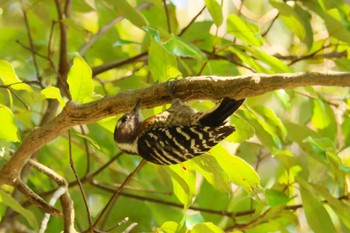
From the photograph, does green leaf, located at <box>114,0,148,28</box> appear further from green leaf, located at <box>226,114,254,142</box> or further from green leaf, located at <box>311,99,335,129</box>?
green leaf, located at <box>311,99,335,129</box>

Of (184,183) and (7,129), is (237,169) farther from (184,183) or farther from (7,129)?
(7,129)

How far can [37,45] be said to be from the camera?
93.8 inches

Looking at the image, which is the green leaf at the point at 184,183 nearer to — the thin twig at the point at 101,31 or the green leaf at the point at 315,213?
the green leaf at the point at 315,213

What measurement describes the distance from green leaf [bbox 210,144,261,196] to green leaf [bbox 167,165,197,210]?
77 mm

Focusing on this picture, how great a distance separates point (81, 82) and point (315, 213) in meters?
0.69

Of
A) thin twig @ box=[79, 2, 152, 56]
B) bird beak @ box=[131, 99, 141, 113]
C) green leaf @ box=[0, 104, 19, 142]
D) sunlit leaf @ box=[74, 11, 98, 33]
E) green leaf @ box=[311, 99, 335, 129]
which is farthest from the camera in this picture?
sunlit leaf @ box=[74, 11, 98, 33]

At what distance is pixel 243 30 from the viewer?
5.88 ft

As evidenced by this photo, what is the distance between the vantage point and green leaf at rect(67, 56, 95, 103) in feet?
5.04

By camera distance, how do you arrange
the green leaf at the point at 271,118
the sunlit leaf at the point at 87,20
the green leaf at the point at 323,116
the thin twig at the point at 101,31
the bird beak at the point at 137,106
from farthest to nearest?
the sunlit leaf at the point at 87,20 < the thin twig at the point at 101,31 < the green leaf at the point at 323,116 < the green leaf at the point at 271,118 < the bird beak at the point at 137,106

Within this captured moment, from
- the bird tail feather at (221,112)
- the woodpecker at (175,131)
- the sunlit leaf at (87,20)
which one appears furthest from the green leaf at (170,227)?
the sunlit leaf at (87,20)

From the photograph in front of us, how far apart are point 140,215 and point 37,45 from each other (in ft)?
2.15

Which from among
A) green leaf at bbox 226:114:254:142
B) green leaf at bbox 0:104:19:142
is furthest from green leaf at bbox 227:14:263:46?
green leaf at bbox 0:104:19:142

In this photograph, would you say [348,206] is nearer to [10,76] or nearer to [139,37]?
[10,76]

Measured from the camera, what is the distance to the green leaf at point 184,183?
161 cm
